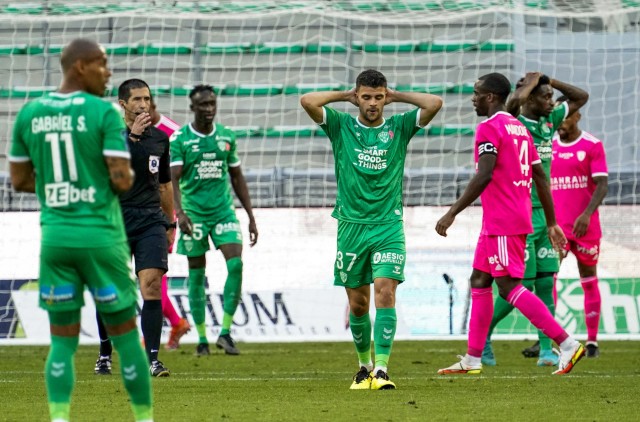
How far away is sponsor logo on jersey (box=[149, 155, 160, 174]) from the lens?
876 cm

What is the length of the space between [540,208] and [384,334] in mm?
2975

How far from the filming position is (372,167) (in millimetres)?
7930

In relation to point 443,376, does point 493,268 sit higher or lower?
higher

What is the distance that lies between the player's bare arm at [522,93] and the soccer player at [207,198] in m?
2.95

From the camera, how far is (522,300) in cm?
867

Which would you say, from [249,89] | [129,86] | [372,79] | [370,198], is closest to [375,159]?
[370,198]

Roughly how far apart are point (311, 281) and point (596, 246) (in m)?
3.30

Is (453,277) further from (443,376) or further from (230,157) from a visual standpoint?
(443,376)

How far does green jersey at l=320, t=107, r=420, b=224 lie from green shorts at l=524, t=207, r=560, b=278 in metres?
2.30

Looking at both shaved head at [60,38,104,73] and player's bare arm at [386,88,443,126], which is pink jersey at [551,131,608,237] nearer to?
player's bare arm at [386,88,443,126]

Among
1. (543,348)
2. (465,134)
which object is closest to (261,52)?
(465,134)

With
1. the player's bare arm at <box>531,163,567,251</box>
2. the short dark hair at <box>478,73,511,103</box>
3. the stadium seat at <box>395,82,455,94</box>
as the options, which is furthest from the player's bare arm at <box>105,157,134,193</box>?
the stadium seat at <box>395,82,455,94</box>

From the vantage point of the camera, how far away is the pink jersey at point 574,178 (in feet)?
36.9

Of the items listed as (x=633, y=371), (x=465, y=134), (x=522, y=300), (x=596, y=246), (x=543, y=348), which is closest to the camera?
(x=522, y=300)
